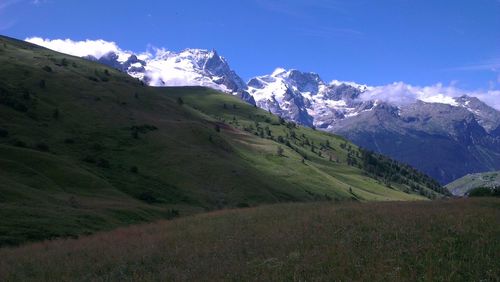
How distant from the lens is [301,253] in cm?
1831

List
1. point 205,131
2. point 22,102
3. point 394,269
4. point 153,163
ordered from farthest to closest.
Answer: point 205,131, point 22,102, point 153,163, point 394,269

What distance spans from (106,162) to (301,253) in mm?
83800

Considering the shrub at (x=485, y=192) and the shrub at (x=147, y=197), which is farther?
the shrub at (x=147, y=197)

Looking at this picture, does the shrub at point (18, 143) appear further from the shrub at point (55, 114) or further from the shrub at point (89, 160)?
the shrub at point (55, 114)

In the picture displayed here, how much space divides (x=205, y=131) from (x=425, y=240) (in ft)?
435

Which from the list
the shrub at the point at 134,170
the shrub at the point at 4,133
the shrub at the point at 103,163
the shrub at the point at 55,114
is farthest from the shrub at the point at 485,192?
the shrub at the point at 55,114

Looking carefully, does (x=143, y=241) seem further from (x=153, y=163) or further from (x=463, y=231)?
(x=153, y=163)

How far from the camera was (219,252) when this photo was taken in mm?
20516

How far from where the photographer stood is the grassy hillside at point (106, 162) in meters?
52.0

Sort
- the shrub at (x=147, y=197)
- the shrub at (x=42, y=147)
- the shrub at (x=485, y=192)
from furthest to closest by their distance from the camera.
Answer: the shrub at (x=42, y=147)
the shrub at (x=147, y=197)
the shrub at (x=485, y=192)

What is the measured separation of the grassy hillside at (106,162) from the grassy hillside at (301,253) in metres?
17.6

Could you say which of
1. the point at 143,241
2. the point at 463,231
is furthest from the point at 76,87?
the point at 463,231

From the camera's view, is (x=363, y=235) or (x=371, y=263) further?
(x=363, y=235)

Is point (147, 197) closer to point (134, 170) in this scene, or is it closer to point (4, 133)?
point (134, 170)
